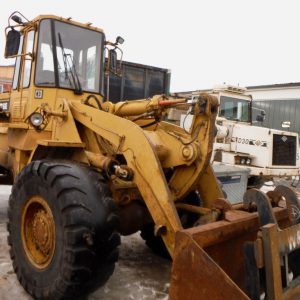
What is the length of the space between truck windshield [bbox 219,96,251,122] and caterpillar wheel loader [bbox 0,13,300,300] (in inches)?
239

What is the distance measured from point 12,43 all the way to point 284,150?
23.5ft

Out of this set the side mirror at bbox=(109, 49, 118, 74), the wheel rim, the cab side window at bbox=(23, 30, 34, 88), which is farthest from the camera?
the side mirror at bbox=(109, 49, 118, 74)

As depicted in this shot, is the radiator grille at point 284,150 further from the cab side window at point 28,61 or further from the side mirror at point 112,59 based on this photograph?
the cab side window at point 28,61

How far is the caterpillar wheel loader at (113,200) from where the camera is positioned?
2.45 meters

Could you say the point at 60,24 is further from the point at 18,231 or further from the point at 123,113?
the point at 18,231

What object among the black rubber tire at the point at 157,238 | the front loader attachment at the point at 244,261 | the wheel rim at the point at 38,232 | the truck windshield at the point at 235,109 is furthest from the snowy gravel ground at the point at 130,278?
the truck windshield at the point at 235,109

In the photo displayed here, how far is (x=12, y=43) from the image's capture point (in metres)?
4.47

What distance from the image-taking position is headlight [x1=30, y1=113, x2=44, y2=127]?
409cm

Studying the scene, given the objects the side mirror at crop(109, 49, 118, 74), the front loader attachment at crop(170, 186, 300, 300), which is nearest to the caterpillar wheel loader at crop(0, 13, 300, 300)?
the front loader attachment at crop(170, 186, 300, 300)

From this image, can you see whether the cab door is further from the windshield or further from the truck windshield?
the truck windshield

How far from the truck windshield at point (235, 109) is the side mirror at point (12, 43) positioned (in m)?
6.49

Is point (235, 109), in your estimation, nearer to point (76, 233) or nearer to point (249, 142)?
point (249, 142)

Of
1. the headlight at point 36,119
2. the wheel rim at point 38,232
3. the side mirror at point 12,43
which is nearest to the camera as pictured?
the wheel rim at point 38,232

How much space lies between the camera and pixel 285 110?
785 inches
